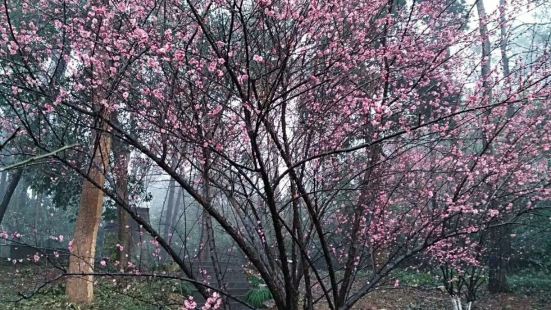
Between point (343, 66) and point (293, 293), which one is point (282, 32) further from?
point (293, 293)

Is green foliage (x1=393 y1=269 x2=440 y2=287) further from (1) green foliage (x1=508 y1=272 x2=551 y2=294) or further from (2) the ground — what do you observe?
(1) green foliage (x1=508 y1=272 x2=551 y2=294)

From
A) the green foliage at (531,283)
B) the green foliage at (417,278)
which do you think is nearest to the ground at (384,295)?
the green foliage at (531,283)

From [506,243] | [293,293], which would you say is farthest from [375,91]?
[506,243]

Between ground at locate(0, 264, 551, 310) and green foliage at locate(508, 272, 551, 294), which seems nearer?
ground at locate(0, 264, 551, 310)

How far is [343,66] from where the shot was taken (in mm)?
3260

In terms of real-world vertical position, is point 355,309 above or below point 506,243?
below

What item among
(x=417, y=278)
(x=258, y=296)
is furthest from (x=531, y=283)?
(x=258, y=296)

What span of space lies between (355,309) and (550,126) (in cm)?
548

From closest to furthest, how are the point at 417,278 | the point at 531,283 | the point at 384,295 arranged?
the point at 531,283 < the point at 384,295 < the point at 417,278

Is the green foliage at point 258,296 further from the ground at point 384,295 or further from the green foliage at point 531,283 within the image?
the green foliage at point 531,283

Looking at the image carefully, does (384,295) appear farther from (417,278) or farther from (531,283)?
(531,283)

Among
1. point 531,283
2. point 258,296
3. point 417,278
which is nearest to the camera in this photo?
point 258,296

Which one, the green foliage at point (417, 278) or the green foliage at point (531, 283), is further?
the green foliage at point (417, 278)

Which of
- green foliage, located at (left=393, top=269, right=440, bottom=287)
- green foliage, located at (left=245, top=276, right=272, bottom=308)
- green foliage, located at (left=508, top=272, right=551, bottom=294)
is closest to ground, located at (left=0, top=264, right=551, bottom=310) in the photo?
green foliage, located at (left=508, top=272, right=551, bottom=294)
